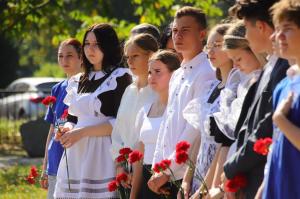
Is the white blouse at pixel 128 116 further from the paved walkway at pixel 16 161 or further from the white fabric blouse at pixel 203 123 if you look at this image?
the paved walkway at pixel 16 161

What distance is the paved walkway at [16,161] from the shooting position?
593 inches

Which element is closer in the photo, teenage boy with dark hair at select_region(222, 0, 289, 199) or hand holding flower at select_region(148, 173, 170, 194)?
teenage boy with dark hair at select_region(222, 0, 289, 199)

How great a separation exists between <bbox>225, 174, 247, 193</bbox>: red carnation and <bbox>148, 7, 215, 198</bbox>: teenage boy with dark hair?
4.00 feet

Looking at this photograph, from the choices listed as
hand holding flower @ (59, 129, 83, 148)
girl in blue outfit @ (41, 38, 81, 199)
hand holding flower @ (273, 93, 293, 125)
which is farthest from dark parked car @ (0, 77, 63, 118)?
hand holding flower @ (273, 93, 293, 125)

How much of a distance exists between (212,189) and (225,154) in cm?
23

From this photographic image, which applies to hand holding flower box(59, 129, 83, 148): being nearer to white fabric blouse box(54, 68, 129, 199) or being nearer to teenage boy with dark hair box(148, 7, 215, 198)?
white fabric blouse box(54, 68, 129, 199)

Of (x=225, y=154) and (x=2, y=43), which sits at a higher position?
(x=225, y=154)

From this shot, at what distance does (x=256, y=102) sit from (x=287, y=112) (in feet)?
1.51

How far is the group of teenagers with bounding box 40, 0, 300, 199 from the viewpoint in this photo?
4.21 metres

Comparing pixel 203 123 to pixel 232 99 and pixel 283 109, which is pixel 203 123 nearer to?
pixel 232 99

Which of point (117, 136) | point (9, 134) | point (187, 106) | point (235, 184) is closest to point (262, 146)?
point (235, 184)

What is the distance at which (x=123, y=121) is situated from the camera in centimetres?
669

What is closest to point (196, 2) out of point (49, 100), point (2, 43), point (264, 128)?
point (49, 100)

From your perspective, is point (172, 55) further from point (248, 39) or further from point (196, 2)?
point (196, 2)
